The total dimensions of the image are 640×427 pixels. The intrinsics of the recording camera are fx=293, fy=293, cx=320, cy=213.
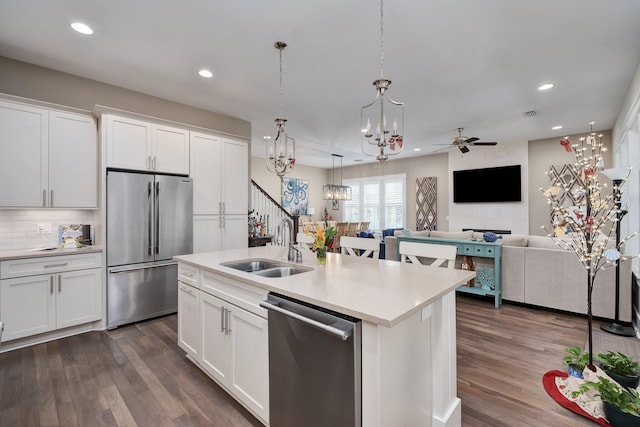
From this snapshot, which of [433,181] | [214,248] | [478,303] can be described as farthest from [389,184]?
[214,248]

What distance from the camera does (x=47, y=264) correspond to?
9.75 ft

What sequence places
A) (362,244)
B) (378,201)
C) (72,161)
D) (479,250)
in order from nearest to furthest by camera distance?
(362,244)
(72,161)
(479,250)
(378,201)

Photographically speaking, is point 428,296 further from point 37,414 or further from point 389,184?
point 389,184

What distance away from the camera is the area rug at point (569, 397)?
1.89 m

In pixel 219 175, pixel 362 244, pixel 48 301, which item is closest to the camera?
pixel 362 244

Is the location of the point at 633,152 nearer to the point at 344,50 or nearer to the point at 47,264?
the point at 344,50

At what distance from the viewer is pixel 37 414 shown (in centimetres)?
195

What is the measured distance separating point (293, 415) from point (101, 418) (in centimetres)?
137

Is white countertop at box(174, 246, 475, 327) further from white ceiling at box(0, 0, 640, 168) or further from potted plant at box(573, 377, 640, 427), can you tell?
Result: white ceiling at box(0, 0, 640, 168)

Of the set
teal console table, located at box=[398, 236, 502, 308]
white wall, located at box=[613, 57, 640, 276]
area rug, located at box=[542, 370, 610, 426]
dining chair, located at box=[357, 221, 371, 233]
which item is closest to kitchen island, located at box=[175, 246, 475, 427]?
area rug, located at box=[542, 370, 610, 426]

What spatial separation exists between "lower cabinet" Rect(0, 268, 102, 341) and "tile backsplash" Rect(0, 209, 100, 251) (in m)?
0.63

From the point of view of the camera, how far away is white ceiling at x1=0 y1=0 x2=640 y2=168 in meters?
2.31

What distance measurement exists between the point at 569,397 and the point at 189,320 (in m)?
2.92

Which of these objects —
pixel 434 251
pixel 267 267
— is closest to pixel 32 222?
pixel 267 267
